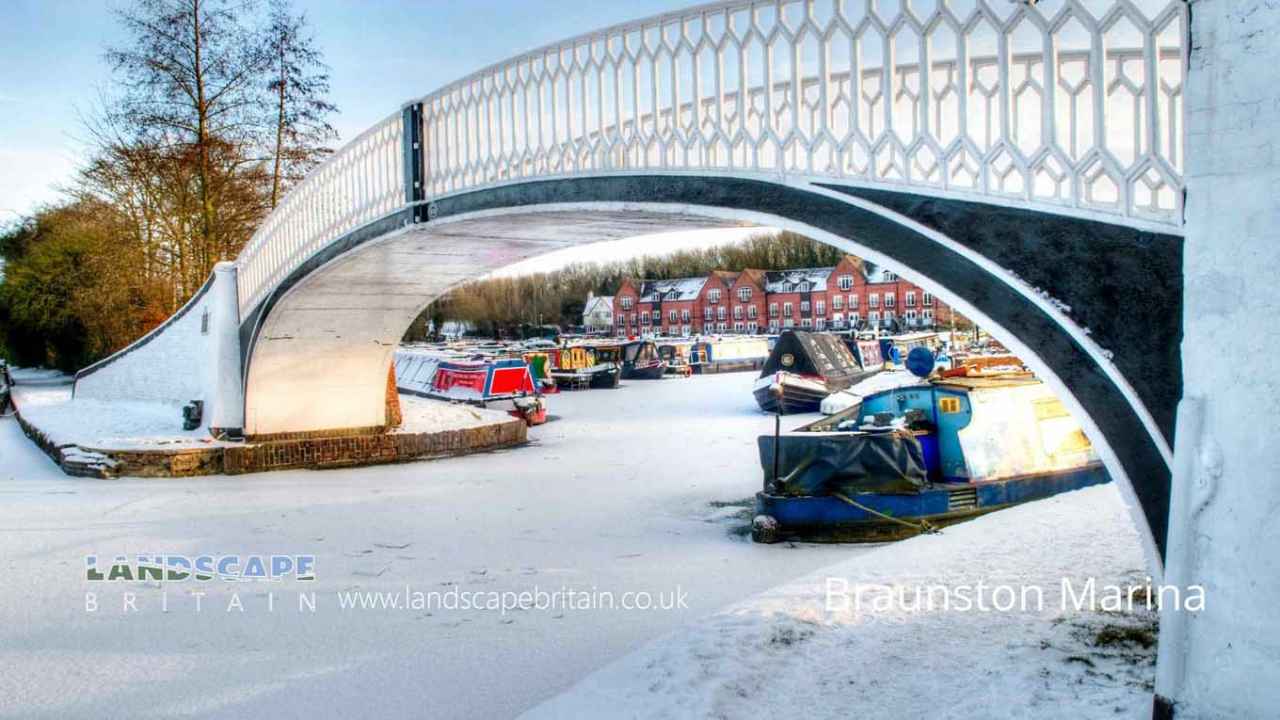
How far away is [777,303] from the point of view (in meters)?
63.0

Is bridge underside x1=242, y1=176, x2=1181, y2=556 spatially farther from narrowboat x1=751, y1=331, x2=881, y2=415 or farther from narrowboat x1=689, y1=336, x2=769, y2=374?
narrowboat x1=689, y1=336, x2=769, y2=374

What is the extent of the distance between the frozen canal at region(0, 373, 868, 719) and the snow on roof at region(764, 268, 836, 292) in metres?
48.6

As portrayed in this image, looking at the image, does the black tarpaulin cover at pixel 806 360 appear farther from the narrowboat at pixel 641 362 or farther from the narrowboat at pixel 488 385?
the narrowboat at pixel 641 362

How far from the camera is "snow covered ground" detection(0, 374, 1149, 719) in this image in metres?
4.34

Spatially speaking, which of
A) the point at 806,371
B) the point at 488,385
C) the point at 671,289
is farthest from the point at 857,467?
the point at 671,289

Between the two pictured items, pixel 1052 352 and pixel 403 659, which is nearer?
pixel 1052 352

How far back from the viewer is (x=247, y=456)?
40.4ft

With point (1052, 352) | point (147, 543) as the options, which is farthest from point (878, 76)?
point (147, 543)

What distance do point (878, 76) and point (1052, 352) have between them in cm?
184

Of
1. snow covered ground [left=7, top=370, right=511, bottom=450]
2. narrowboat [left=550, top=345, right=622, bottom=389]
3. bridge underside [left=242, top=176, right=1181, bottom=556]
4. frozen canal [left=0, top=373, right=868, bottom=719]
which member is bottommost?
frozen canal [left=0, top=373, right=868, bottom=719]

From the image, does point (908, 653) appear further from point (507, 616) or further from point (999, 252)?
point (507, 616)

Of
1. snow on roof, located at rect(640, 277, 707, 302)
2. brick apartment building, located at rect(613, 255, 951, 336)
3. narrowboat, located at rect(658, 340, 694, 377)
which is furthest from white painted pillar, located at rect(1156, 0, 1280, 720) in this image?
snow on roof, located at rect(640, 277, 707, 302)

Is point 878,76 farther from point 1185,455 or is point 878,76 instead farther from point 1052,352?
point 1185,455

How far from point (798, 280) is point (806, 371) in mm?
39293
